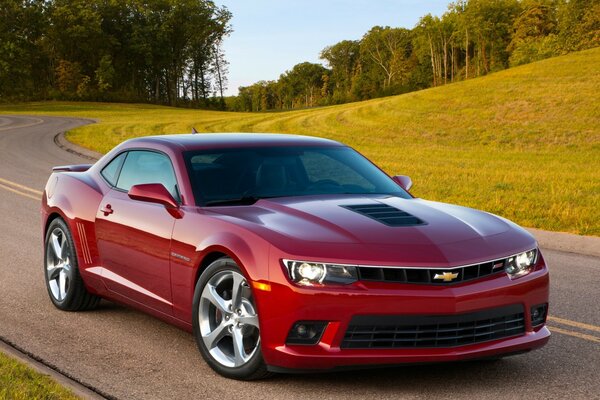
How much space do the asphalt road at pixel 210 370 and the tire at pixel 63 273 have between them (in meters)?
0.10

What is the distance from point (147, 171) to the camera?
259 inches

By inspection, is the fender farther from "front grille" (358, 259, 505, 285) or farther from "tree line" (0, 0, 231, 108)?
"tree line" (0, 0, 231, 108)

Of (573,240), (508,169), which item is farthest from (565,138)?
(573,240)

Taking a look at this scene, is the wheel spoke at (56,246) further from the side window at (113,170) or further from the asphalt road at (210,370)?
the side window at (113,170)

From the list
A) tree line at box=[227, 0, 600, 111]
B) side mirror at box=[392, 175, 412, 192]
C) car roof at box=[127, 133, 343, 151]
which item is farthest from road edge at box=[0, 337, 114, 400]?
tree line at box=[227, 0, 600, 111]

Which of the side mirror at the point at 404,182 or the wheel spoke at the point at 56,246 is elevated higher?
the side mirror at the point at 404,182

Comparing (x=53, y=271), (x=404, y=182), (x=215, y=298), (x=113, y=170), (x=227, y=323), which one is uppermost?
(x=113, y=170)

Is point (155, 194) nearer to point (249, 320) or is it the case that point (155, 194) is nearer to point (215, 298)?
point (215, 298)

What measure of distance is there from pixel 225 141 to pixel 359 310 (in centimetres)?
225

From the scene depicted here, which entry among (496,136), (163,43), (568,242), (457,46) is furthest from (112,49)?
(568,242)

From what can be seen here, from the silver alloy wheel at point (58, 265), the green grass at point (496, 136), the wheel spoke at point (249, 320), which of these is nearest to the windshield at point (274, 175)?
the wheel spoke at point (249, 320)

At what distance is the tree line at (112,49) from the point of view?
94688mm

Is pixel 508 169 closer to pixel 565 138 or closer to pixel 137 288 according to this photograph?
pixel 565 138

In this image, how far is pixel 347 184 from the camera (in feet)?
20.6
